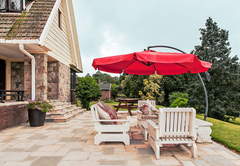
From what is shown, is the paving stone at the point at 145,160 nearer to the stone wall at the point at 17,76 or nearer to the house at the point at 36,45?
the house at the point at 36,45

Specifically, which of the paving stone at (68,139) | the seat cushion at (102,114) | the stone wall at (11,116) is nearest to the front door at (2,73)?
the stone wall at (11,116)

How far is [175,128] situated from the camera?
281cm

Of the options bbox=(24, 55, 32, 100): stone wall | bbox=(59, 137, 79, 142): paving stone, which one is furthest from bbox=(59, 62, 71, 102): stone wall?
bbox=(59, 137, 79, 142): paving stone

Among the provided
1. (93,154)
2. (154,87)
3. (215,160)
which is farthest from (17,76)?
(154,87)

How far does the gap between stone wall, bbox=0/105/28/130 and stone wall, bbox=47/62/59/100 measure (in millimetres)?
1904

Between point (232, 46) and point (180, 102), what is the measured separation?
12814mm

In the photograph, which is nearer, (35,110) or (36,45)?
(35,110)

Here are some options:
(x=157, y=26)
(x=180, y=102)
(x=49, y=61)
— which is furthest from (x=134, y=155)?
(x=157, y=26)

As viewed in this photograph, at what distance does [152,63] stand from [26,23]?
5.22m

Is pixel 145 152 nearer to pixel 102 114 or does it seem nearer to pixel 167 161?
pixel 167 161

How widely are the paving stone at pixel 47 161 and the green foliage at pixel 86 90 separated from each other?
7.31 metres

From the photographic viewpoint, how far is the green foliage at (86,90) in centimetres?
1006

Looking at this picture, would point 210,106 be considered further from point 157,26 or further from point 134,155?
point 134,155

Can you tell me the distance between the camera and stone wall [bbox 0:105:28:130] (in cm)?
485
